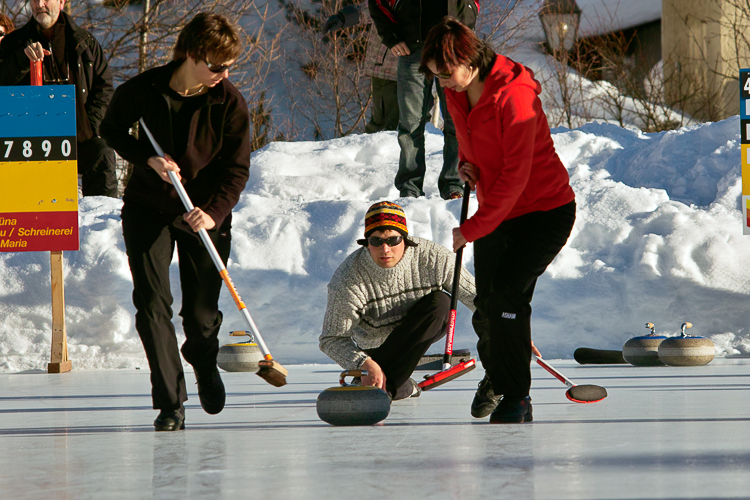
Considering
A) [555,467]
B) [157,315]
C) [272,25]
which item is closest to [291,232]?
[157,315]

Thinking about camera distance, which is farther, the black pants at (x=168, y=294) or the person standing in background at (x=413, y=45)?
the person standing in background at (x=413, y=45)

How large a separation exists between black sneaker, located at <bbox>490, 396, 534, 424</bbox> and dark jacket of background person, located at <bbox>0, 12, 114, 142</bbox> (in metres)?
4.29

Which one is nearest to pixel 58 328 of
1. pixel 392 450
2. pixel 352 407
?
pixel 352 407

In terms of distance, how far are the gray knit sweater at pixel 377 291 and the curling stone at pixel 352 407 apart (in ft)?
1.63

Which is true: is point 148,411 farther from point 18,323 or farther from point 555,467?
point 18,323

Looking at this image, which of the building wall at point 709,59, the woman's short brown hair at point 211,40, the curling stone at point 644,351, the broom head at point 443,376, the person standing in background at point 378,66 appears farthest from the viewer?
the building wall at point 709,59

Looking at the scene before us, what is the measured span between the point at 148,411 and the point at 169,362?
2.19 ft

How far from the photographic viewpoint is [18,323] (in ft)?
20.3

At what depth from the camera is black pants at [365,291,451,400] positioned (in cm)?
350

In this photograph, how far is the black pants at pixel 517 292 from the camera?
9.71 ft

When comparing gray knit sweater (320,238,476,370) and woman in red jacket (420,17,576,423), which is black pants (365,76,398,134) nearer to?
gray knit sweater (320,238,476,370)

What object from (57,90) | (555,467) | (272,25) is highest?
(272,25)

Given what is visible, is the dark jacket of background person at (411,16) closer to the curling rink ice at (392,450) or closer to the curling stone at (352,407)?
the curling rink ice at (392,450)

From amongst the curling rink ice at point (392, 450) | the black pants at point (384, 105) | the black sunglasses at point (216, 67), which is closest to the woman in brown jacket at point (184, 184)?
the black sunglasses at point (216, 67)
